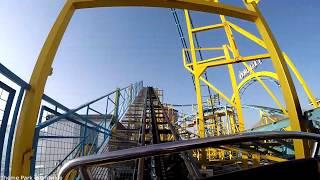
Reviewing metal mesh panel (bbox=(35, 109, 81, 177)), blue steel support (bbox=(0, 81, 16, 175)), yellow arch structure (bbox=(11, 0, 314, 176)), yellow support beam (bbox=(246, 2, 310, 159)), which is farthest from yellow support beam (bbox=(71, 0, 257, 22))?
metal mesh panel (bbox=(35, 109, 81, 177))

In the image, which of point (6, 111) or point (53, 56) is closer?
point (6, 111)

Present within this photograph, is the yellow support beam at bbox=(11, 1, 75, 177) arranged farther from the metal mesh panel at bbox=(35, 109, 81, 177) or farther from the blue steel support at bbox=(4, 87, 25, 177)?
the metal mesh panel at bbox=(35, 109, 81, 177)

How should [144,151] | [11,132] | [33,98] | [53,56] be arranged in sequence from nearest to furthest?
[144,151] → [11,132] → [33,98] → [53,56]

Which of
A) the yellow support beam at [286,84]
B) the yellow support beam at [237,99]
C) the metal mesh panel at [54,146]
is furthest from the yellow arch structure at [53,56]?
the yellow support beam at [237,99]

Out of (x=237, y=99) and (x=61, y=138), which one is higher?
(x=237, y=99)

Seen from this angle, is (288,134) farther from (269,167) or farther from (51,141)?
(51,141)

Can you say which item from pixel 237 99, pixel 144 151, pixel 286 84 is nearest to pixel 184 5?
pixel 286 84

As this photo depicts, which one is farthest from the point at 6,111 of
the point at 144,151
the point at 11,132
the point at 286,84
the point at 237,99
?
the point at 237,99

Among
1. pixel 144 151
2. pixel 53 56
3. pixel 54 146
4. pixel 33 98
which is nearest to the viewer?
pixel 144 151

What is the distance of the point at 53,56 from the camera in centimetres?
297

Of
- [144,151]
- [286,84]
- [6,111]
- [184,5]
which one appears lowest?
[144,151]

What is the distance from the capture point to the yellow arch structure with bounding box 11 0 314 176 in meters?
2.32

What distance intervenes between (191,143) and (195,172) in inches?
72.4

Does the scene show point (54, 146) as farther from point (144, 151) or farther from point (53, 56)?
point (144, 151)
